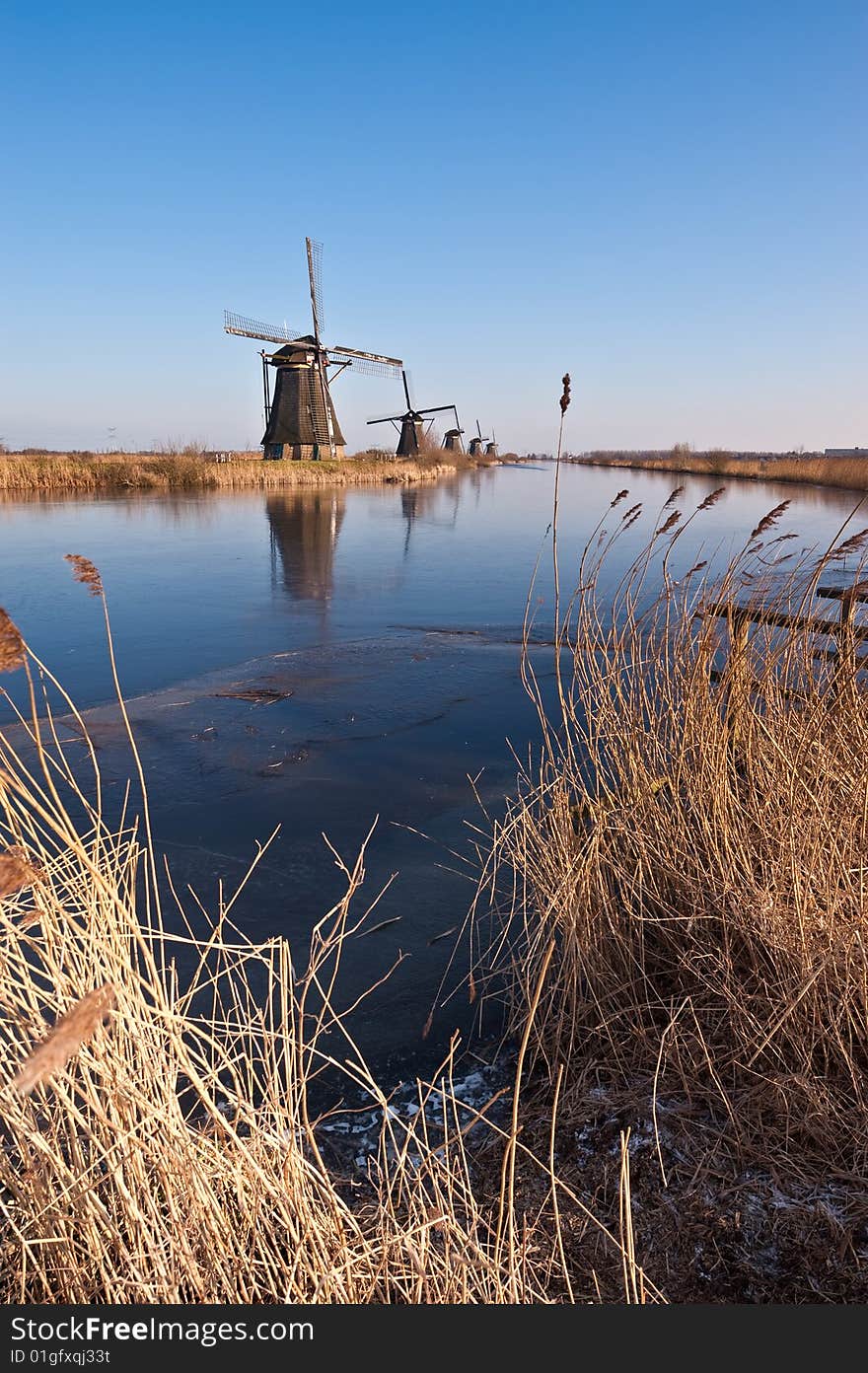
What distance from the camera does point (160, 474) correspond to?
111 ft

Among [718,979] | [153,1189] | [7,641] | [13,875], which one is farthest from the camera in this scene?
[718,979]

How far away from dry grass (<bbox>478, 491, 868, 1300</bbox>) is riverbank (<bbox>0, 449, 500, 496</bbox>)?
30443mm

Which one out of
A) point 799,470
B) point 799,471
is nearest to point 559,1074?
point 799,471

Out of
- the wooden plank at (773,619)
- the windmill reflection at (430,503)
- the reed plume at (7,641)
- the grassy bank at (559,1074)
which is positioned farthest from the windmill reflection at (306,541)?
the reed plume at (7,641)

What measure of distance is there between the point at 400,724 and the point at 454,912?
10.1 ft

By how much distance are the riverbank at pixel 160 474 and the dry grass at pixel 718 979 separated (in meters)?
30.4

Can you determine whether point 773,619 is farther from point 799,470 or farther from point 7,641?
point 799,470

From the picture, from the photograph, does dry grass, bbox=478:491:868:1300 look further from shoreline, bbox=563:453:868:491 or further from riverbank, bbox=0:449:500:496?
shoreline, bbox=563:453:868:491

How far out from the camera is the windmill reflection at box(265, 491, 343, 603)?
1362 cm

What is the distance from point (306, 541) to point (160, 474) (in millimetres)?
18385

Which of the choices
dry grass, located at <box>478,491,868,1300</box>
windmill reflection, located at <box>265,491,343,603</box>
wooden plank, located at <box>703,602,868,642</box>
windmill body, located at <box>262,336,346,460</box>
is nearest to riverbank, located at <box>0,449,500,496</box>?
windmill body, located at <box>262,336,346,460</box>

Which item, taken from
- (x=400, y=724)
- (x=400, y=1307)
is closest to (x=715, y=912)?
(x=400, y=1307)

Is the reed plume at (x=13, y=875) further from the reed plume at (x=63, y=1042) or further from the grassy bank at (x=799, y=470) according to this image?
the grassy bank at (x=799, y=470)

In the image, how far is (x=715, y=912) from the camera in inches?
109
